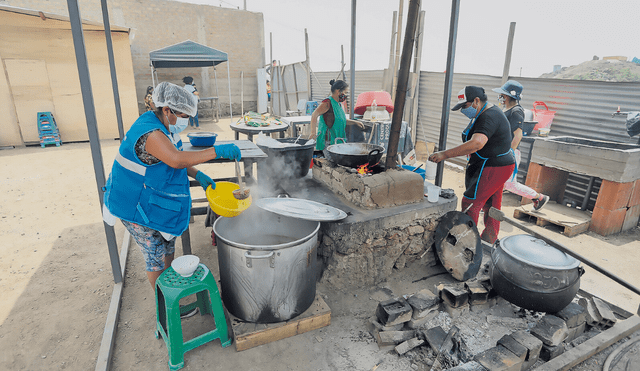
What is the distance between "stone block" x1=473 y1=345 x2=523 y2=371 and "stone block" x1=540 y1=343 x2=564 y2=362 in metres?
0.33

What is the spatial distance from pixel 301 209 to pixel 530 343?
6.49 feet

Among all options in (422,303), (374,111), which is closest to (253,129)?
(374,111)

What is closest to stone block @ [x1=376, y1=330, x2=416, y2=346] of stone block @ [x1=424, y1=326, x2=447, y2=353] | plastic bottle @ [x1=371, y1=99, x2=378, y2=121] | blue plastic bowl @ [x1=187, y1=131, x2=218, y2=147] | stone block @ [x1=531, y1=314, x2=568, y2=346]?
stone block @ [x1=424, y1=326, x2=447, y2=353]

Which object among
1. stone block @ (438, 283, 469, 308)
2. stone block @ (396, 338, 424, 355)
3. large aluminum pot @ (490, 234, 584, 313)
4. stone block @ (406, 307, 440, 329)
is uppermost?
large aluminum pot @ (490, 234, 584, 313)

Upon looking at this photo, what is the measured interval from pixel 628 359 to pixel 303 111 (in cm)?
1168

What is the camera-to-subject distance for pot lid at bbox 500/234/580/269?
2.64 metres

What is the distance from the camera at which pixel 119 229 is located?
4.84 m

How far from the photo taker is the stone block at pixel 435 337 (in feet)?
8.18

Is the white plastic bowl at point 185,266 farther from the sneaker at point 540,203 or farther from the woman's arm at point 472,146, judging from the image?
the sneaker at point 540,203

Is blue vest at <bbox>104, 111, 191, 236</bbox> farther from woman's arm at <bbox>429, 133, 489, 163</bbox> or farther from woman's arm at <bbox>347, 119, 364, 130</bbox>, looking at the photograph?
woman's arm at <bbox>347, 119, 364, 130</bbox>

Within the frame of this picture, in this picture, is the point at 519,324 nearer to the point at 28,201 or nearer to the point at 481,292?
the point at 481,292

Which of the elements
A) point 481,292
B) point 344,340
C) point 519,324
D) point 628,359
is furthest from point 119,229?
point 628,359

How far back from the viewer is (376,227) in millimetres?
3283

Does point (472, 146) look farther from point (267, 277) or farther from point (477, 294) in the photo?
point (267, 277)
